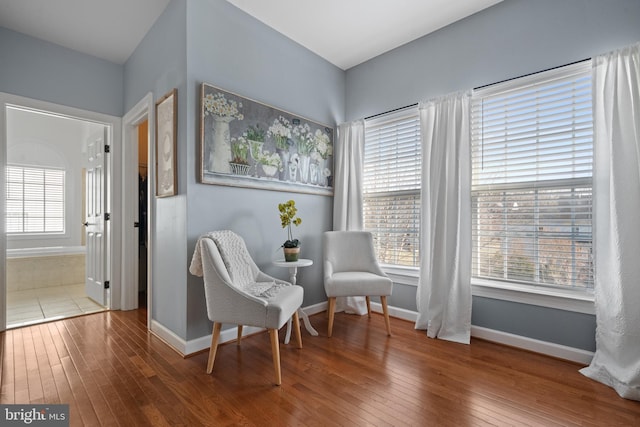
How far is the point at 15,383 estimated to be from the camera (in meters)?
1.83

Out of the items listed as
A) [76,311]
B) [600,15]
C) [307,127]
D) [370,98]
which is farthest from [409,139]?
[76,311]

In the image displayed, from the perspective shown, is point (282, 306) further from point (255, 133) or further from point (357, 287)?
point (255, 133)

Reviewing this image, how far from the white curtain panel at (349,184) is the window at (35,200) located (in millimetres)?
4779

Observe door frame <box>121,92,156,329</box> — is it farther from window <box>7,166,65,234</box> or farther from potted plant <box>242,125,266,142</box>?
window <box>7,166,65,234</box>

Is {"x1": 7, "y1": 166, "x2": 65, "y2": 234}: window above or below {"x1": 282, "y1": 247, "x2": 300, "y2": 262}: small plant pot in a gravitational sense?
above

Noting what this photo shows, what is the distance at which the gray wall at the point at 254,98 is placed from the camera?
7.57ft

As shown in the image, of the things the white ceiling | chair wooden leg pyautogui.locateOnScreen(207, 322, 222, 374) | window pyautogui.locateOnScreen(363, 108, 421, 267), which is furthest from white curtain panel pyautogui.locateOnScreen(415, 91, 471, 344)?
chair wooden leg pyautogui.locateOnScreen(207, 322, 222, 374)

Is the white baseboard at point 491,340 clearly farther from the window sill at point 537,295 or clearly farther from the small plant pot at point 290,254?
the small plant pot at point 290,254

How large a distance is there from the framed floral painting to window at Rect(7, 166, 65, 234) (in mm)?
4369

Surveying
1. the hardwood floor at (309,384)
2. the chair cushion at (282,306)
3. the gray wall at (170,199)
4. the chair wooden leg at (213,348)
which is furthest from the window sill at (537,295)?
the gray wall at (170,199)

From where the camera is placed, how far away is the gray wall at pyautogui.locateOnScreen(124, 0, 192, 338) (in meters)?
2.29

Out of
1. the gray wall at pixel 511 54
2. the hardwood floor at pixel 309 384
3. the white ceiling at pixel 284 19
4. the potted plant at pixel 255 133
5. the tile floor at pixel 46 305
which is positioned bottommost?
the tile floor at pixel 46 305

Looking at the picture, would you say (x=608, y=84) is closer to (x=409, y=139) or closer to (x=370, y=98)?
(x=409, y=139)

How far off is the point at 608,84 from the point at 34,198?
7098 mm
